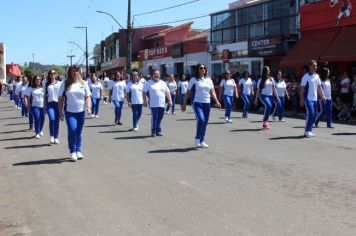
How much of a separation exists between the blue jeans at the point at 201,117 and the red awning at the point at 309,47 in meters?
14.8

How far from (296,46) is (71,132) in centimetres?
2056

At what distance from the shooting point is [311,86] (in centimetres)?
1360

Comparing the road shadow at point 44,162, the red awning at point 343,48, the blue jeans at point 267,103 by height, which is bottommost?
the road shadow at point 44,162

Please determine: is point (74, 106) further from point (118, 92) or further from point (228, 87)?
point (228, 87)

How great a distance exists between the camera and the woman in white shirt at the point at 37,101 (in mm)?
14083

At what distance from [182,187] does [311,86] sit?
6.99m

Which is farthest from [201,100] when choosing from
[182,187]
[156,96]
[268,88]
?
[268,88]

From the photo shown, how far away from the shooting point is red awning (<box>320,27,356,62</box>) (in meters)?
23.5

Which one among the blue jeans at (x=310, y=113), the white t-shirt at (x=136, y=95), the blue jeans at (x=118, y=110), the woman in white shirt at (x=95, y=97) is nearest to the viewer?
the blue jeans at (x=310, y=113)

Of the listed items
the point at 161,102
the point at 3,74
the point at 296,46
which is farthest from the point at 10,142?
the point at 3,74

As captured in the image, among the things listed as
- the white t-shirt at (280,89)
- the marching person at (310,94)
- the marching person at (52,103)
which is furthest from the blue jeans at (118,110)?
the marching person at (310,94)

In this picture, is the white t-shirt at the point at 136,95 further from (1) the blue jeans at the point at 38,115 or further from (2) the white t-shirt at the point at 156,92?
(1) the blue jeans at the point at 38,115

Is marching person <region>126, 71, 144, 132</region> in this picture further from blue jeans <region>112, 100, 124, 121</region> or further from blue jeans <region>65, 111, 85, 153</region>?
blue jeans <region>65, 111, 85, 153</region>

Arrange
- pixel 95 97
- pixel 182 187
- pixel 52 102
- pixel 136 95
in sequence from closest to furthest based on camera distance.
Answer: pixel 182 187 < pixel 52 102 < pixel 136 95 < pixel 95 97
